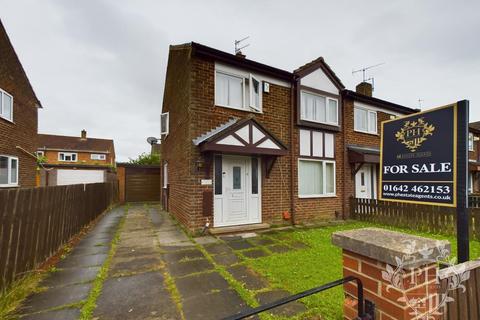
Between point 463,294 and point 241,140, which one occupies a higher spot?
point 241,140

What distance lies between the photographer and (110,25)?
8523 mm

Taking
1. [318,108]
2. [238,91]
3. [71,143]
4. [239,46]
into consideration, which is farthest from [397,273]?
[71,143]

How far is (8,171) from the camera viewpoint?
10.2 metres

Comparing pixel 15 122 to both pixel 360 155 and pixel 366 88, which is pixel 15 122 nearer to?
pixel 360 155

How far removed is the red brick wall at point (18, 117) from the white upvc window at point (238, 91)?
1002 cm

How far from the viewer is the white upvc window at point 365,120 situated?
10305 mm

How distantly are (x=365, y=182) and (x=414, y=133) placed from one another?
29.5ft

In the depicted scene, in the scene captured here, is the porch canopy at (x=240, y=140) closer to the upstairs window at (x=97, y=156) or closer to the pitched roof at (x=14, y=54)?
the pitched roof at (x=14, y=54)

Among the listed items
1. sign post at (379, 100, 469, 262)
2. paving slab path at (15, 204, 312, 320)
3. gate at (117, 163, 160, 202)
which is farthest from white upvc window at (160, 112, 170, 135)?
sign post at (379, 100, 469, 262)

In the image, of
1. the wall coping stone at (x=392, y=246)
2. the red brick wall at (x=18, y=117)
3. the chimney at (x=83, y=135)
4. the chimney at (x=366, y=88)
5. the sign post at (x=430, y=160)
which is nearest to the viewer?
the wall coping stone at (x=392, y=246)

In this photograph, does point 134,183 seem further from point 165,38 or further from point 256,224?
point 256,224

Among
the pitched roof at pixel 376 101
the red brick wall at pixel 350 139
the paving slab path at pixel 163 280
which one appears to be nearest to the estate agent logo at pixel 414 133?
the paving slab path at pixel 163 280

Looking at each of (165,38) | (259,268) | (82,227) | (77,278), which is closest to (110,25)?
(165,38)

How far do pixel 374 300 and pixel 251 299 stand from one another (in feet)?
6.02
